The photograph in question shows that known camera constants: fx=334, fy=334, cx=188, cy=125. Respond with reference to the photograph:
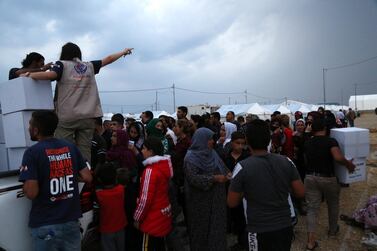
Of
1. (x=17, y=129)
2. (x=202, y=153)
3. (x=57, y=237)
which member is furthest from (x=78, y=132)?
(x=202, y=153)

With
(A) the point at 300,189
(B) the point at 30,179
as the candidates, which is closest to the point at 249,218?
(A) the point at 300,189

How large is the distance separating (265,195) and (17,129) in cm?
246

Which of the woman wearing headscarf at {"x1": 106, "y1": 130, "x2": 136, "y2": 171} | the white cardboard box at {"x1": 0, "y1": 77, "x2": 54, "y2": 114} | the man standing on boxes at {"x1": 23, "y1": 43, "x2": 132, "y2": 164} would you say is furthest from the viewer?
the woman wearing headscarf at {"x1": 106, "y1": 130, "x2": 136, "y2": 171}

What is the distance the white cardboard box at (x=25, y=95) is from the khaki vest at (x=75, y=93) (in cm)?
16

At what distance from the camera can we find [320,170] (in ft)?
17.0

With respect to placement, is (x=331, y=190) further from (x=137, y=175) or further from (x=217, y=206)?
(x=137, y=175)

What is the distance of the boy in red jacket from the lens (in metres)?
3.64

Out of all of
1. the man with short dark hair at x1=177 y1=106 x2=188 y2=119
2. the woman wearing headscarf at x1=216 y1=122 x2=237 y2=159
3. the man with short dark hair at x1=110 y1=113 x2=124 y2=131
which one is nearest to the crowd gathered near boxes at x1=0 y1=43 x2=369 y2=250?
the woman wearing headscarf at x1=216 y1=122 x2=237 y2=159

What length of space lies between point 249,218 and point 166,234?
1.29 meters

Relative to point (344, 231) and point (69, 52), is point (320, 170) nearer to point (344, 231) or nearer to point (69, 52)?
point (344, 231)

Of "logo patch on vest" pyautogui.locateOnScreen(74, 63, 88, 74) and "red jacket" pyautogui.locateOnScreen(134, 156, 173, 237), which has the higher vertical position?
"logo patch on vest" pyautogui.locateOnScreen(74, 63, 88, 74)

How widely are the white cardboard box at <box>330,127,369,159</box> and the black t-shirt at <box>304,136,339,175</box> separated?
0.14 m

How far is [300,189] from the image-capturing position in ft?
10.1

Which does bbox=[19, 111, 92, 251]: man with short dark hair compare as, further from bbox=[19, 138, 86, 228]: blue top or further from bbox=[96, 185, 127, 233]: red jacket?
bbox=[96, 185, 127, 233]: red jacket
